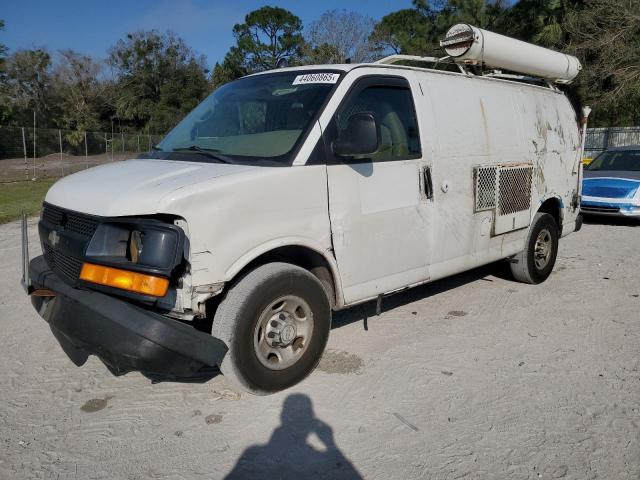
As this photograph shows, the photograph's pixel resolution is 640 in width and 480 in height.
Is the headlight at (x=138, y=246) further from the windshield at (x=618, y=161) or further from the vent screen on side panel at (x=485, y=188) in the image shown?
the windshield at (x=618, y=161)

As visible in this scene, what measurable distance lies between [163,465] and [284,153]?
199 centimetres

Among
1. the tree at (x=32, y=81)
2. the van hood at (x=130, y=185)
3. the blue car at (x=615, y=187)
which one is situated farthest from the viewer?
the tree at (x=32, y=81)

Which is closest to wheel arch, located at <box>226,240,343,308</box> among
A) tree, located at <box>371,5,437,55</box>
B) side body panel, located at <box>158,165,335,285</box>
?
side body panel, located at <box>158,165,335,285</box>

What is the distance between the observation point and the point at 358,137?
11.6 ft

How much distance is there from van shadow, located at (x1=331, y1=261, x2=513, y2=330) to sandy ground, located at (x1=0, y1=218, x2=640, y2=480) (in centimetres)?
7

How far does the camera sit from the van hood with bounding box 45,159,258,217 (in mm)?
2936

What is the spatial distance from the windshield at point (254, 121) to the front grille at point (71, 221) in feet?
2.79

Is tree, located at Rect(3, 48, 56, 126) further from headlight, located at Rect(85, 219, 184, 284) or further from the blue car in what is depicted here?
headlight, located at Rect(85, 219, 184, 284)

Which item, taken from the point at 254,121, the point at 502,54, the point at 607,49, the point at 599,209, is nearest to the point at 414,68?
the point at 254,121

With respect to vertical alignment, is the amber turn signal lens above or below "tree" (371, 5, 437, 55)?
below

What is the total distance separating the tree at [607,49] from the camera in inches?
861

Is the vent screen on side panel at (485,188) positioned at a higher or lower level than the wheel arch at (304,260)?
higher

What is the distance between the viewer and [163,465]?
2832 mm

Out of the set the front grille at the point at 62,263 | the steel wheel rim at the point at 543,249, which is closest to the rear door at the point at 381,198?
the front grille at the point at 62,263
